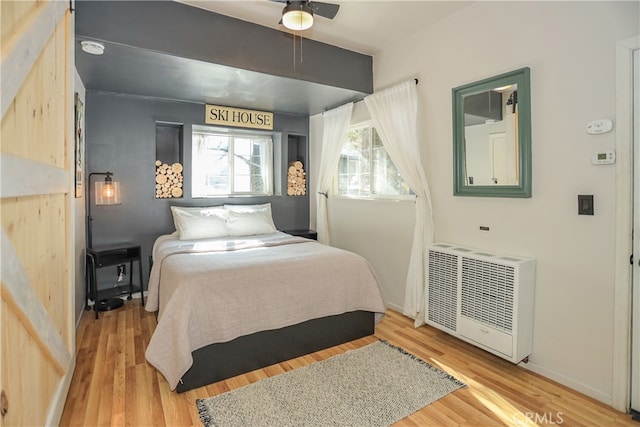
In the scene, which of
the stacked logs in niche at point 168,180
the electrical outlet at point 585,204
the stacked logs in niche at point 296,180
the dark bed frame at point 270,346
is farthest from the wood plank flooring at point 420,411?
the stacked logs in niche at point 296,180

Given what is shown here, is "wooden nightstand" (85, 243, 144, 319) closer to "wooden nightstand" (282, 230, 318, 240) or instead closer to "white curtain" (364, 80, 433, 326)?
"wooden nightstand" (282, 230, 318, 240)

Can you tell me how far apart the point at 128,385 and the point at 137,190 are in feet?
7.76

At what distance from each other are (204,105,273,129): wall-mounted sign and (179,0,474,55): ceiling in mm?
1491

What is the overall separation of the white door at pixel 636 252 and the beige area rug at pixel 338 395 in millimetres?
910

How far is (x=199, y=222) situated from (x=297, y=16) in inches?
95.8

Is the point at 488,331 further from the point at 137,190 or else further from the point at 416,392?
the point at 137,190

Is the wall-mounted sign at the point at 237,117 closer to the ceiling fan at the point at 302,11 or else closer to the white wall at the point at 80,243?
the white wall at the point at 80,243

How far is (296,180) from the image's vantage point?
16.1 feet

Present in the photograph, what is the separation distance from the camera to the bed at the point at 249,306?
2.08 m

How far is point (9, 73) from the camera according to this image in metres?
1.02

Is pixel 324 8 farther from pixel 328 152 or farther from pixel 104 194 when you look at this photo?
pixel 104 194

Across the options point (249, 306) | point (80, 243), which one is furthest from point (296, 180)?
point (249, 306)

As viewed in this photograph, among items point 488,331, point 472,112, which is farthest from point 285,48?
point 488,331

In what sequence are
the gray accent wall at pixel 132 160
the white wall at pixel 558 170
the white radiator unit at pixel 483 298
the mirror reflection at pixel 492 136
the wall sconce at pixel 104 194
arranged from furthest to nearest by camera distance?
the gray accent wall at pixel 132 160 < the wall sconce at pixel 104 194 < the mirror reflection at pixel 492 136 < the white radiator unit at pixel 483 298 < the white wall at pixel 558 170
